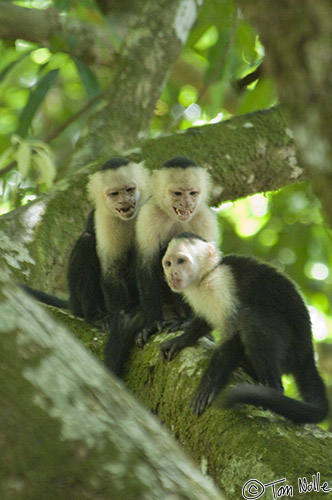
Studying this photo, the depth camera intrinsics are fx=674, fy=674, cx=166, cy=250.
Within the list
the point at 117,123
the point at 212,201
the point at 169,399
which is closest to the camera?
the point at 169,399

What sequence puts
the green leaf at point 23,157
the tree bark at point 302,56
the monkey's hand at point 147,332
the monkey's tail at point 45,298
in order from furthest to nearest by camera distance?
the green leaf at point 23,157 < the monkey's tail at point 45,298 < the monkey's hand at point 147,332 < the tree bark at point 302,56

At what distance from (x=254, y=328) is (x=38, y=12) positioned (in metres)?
3.73

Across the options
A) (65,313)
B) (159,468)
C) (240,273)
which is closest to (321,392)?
(240,273)

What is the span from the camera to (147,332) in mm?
3383

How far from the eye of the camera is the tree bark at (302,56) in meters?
0.85

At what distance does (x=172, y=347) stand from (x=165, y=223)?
93cm

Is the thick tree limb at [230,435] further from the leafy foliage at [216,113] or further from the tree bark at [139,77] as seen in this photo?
the tree bark at [139,77]

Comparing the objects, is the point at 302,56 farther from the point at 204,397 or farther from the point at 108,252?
the point at 108,252

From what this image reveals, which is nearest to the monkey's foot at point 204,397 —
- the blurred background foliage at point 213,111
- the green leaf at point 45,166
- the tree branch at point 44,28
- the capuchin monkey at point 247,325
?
the capuchin monkey at point 247,325

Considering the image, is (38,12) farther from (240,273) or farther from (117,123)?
(240,273)

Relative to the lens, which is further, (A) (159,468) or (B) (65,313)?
(B) (65,313)

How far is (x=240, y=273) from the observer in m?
3.19

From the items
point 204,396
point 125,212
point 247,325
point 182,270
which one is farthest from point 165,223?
point 204,396

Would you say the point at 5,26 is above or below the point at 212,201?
above
